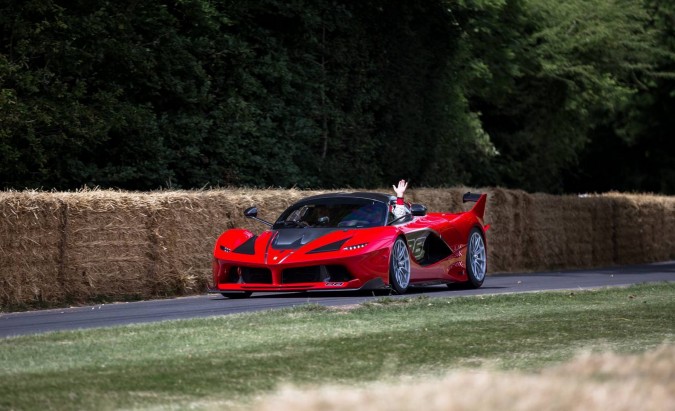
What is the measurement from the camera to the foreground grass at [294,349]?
832 cm

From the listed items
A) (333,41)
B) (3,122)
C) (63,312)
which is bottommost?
(63,312)

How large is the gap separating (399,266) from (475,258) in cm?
264

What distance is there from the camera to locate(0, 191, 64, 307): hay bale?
17.3 m

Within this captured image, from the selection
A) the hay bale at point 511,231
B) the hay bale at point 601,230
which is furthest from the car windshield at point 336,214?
the hay bale at point 601,230

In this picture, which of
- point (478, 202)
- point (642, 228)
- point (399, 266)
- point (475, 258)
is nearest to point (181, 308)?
point (399, 266)

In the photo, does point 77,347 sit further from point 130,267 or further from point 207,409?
point 130,267

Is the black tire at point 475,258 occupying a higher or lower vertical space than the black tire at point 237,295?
higher

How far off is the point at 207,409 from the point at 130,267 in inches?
480

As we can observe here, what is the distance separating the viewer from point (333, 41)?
3127 cm

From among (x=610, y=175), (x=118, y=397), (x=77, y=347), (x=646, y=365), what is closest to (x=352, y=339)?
(x=77, y=347)

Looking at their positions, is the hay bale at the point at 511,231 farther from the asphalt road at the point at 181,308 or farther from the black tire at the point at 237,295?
the black tire at the point at 237,295

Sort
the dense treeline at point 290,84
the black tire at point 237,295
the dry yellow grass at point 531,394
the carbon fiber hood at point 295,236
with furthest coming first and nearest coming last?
the dense treeline at point 290,84 → the black tire at point 237,295 → the carbon fiber hood at point 295,236 → the dry yellow grass at point 531,394

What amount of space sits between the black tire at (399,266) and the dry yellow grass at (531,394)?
12.4 m

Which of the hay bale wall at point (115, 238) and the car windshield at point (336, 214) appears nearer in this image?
the hay bale wall at point (115, 238)
